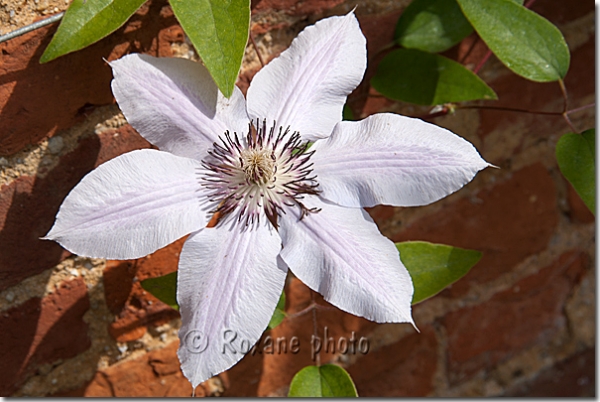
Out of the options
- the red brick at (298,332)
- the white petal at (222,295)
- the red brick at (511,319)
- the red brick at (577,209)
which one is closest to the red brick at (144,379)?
the red brick at (298,332)

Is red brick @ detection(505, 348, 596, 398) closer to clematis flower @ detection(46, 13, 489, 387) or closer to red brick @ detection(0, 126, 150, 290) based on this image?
clematis flower @ detection(46, 13, 489, 387)

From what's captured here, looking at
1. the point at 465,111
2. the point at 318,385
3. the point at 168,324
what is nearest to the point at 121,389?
Answer: the point at 168,324

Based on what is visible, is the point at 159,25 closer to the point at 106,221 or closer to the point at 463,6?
the point at 106,221

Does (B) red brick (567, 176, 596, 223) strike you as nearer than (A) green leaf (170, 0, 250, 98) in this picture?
No

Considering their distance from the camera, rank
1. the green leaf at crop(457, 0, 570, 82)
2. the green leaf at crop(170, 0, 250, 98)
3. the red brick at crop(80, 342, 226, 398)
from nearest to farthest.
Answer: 1. the green leaf at crop(170, 0, 250, 98)
2. the green leaf at crop(457, 0, 570, 82)
3. the red brick at crop(80, 342, 226, 398)

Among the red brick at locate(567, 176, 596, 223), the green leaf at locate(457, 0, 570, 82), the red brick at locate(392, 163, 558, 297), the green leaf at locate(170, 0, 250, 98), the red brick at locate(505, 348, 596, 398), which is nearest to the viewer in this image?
the green leaf at locate(170, 0, 250, 98)

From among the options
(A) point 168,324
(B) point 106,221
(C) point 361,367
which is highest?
(B) point 106,221

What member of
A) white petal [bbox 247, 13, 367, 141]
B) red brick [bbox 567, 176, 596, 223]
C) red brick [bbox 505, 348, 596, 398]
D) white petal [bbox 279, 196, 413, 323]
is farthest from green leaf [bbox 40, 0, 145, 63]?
red brick [bbox 505, 348, 596, 398]
